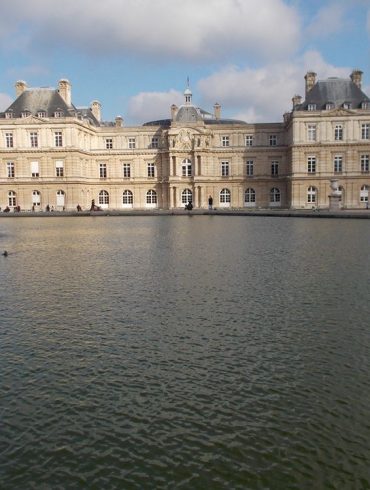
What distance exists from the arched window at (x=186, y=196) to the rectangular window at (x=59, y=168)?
16706 mm

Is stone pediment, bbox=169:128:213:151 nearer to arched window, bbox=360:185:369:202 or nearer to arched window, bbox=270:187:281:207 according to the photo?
arched window, bbox=270:187:281:207

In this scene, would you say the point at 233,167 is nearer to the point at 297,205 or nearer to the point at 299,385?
the point at 297,205

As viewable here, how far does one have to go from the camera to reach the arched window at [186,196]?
71312mm

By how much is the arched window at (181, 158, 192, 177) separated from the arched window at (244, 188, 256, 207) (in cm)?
848

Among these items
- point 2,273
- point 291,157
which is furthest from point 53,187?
point 2,273

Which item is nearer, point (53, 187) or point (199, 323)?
point (199, 323)

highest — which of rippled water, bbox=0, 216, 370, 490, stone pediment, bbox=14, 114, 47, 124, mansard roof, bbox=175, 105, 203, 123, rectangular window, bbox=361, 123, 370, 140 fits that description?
mansard roof, bbox=175, 105, 203, 123

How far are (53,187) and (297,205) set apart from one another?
3254 cm

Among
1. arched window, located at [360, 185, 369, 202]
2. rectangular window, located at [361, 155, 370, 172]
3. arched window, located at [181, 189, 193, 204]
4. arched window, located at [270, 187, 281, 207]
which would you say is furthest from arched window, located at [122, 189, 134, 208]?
rectangular window, located at [361, 155, 370, 172]

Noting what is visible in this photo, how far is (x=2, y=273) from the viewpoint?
1580cm

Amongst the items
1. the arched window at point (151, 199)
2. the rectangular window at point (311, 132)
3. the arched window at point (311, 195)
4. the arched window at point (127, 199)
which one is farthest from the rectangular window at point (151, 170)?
the rectangular window at point (311, 132)

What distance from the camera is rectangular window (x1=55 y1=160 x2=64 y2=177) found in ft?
225

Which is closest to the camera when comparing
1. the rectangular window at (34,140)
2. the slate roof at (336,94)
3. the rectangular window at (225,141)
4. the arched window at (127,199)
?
the slate roof at (336,94)

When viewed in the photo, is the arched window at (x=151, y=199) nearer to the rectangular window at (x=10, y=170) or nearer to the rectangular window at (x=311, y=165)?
the rectangular window at (x=10, y=170)
